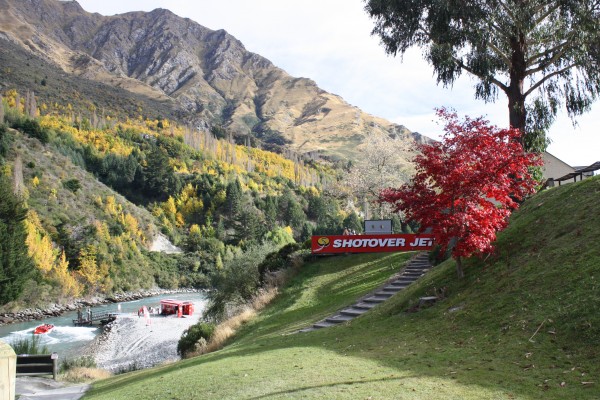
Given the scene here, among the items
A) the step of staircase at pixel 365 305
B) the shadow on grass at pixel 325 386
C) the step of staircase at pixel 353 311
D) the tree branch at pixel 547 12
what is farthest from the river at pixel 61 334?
the shadow on grass at pixel 325 386

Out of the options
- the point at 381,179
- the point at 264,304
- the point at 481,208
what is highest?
the point at 381,179

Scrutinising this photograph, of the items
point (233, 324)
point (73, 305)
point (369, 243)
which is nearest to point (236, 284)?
point (233, 324)

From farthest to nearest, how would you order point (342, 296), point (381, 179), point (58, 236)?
point (58, 236) < point (381, 179) < point (342, 296)

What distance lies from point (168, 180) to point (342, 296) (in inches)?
4883

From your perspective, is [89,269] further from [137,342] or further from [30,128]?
[137,342]

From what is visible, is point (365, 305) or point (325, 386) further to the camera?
point (365, 305)

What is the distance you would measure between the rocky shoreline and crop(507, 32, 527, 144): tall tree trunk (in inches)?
2205

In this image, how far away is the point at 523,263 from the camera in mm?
12188

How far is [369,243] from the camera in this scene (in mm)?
28594

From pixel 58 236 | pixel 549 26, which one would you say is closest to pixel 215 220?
pixel 58 236

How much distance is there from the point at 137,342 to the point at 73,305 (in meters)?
32.2

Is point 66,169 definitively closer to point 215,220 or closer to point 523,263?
point 215,220

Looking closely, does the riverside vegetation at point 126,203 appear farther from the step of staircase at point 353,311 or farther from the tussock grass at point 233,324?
the step of staircase at point 353,311

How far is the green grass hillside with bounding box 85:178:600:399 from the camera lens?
725 cm
